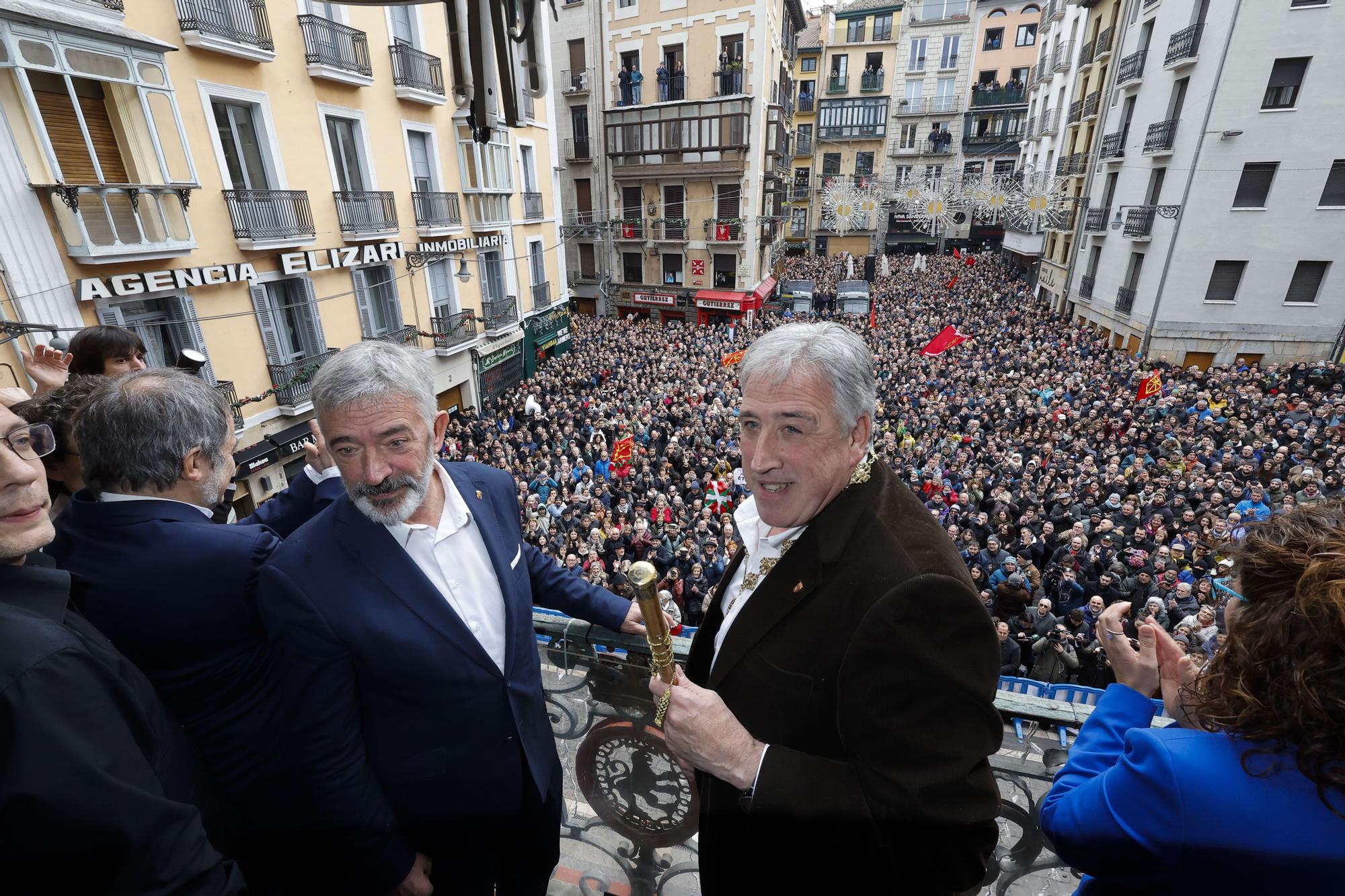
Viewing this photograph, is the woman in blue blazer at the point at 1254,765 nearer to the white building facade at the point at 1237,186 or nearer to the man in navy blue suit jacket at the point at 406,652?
the man in navy blue suit jacket at the point at 406,652

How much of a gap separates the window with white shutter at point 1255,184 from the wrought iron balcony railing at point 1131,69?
6426mm

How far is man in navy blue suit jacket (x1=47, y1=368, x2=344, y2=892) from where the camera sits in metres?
1.78

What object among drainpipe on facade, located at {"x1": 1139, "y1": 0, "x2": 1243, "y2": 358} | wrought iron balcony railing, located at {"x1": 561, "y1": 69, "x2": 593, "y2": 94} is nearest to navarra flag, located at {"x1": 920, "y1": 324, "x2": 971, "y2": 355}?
drainpipe on facade, located at {"x1": 1139, "y1": 0, "x2": 1243, "y2": 358}

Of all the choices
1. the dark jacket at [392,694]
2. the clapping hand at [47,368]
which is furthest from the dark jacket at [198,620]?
the clapping hand at [47,368]

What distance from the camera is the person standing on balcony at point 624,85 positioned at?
87.9 ft

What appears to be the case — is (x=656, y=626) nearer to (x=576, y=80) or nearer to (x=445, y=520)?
(x=445, y=520)

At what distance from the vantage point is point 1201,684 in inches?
53.7

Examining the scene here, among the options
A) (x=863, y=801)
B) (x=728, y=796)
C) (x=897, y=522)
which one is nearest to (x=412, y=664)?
(x=728, y=796)

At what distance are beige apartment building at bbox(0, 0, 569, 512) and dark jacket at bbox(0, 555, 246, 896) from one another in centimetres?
803

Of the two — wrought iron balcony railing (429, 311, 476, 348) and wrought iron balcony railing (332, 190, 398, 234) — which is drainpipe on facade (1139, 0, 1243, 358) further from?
wrought iron balcony railing (332, 190, 398, 234)

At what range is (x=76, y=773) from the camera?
45.6 inches

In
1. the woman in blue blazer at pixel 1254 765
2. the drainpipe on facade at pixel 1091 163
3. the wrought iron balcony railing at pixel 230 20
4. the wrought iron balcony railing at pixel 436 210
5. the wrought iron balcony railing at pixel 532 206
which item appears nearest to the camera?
the woman in blue blazer at pixel 1254 765

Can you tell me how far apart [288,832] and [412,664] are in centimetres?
88

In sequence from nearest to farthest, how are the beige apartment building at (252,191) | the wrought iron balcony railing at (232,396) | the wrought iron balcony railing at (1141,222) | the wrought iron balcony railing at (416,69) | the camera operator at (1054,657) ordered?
the camera operator at (1054,657) < the beige apartment building at (252,191) < the wrought iron balcony railing at (232,396) < the wrought iron balcony railing at (416,69) < the wrought iron balcony railing at (1141,222)
